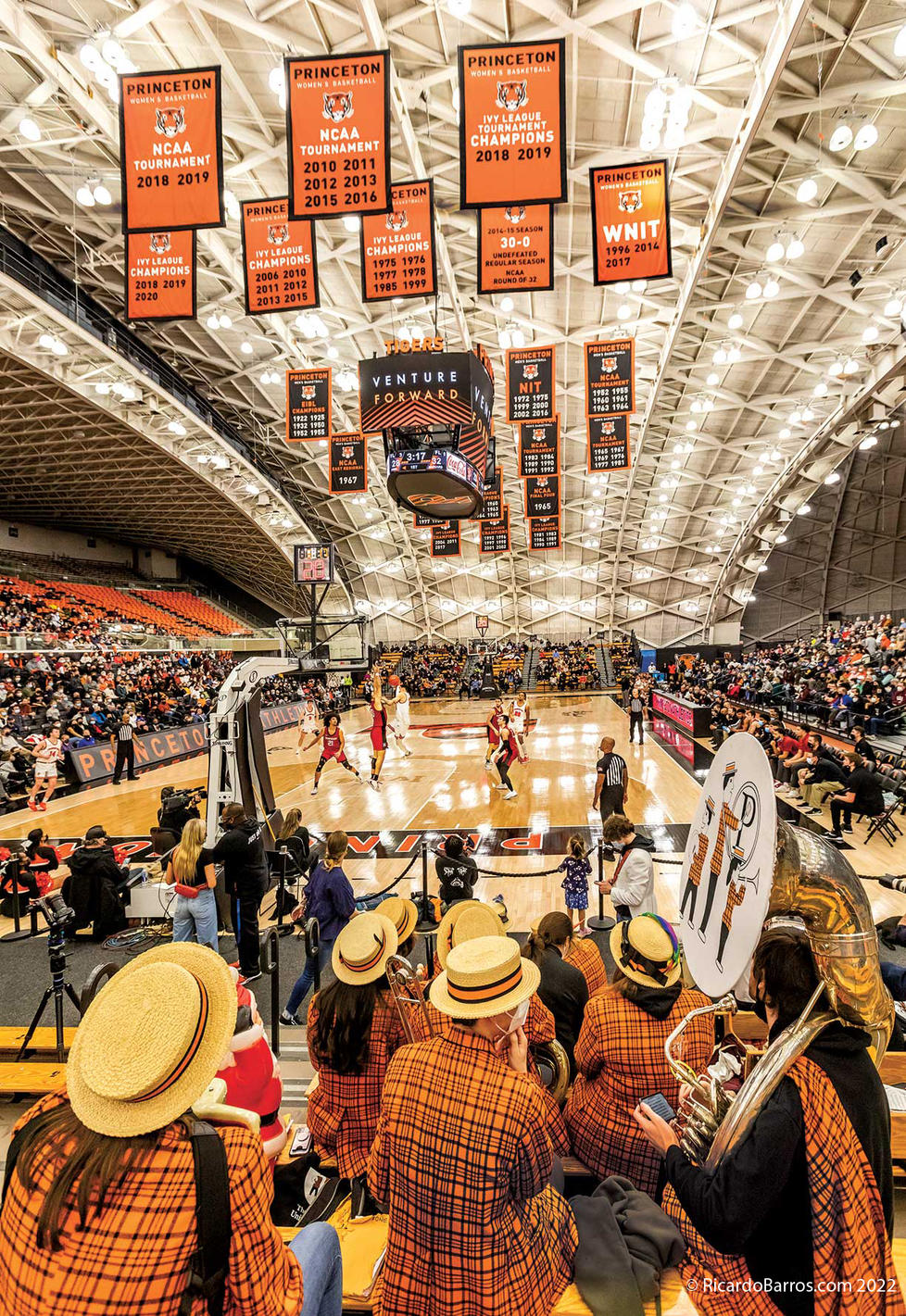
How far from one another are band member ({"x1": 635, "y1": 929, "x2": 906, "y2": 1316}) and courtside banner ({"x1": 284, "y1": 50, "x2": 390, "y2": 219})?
291 inches

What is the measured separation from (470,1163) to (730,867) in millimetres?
1063

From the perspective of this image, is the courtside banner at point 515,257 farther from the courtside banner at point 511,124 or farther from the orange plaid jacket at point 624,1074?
the orange plaid jacket at point 624,1074

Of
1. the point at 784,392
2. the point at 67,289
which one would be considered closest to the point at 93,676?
the point at 67,289

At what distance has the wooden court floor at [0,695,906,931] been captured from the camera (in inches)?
304

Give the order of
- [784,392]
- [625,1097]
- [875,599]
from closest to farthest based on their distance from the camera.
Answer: [625,1097] < [784,392] < [875,599]

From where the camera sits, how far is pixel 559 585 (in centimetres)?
4666

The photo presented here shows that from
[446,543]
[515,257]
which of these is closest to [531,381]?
[515,257]

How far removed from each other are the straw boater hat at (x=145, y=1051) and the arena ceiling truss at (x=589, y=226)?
11176 millimetres

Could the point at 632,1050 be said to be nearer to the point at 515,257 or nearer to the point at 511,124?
the point at 511,124

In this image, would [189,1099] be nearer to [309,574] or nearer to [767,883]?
[767,883]

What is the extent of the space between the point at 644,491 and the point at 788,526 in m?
8.99

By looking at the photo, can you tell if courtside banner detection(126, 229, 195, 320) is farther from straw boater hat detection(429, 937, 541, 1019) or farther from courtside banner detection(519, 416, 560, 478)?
courtside banner detection(519, 416, 560, 478)

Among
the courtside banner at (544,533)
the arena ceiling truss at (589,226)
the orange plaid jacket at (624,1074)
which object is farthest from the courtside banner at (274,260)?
the courtside banner at (544,533)

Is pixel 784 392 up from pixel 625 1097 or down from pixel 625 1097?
up
